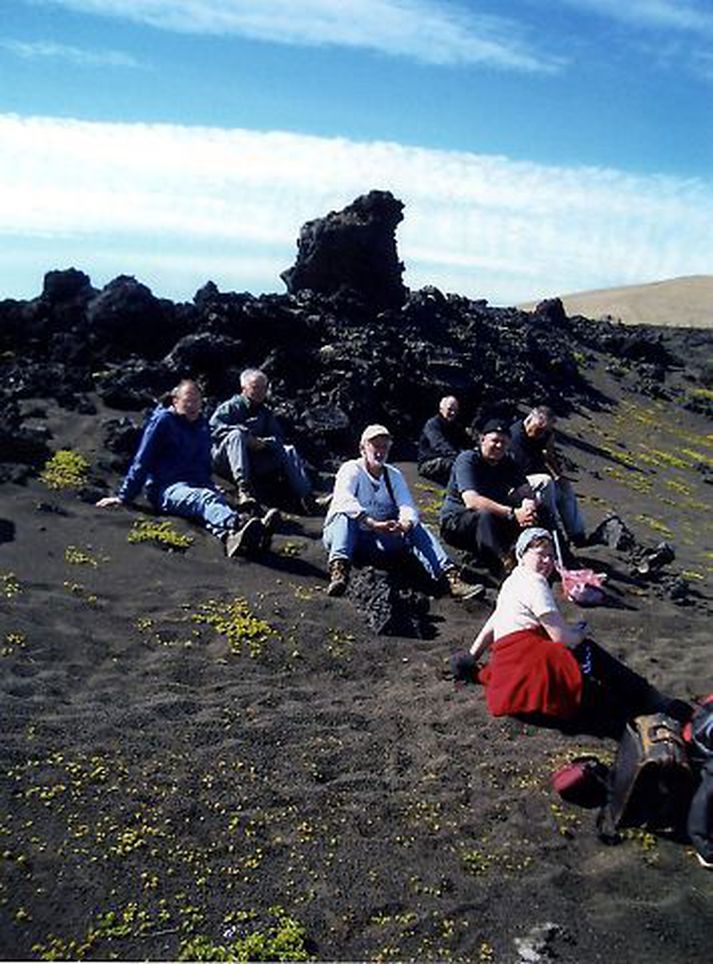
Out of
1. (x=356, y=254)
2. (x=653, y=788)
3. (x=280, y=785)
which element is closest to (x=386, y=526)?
(x=280, y=785)

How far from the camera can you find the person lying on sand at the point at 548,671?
792 cm

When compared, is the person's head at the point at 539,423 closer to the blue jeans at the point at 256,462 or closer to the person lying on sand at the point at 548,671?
the blue jeans at the point at 256,462

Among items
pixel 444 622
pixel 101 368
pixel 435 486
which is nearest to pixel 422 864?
pixel 444 622

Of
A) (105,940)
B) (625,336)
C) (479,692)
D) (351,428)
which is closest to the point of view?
(105,940)

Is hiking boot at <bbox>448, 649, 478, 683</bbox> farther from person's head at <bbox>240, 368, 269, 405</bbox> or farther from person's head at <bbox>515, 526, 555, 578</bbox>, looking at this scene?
person's head at <bbox>240, 368, 269, 405</bbox>

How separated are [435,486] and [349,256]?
1370 cm

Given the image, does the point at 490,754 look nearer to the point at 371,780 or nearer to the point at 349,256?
the point at 371,780

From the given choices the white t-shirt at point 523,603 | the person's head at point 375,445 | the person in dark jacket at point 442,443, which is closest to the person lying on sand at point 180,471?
the person's head at point 375,445

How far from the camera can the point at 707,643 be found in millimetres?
10500

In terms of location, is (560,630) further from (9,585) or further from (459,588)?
(9,585)

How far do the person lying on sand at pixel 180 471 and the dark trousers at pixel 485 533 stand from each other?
8.07ft

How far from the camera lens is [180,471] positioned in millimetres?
12766

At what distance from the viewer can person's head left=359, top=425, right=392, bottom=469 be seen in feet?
36.8

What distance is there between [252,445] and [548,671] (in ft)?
21.4
